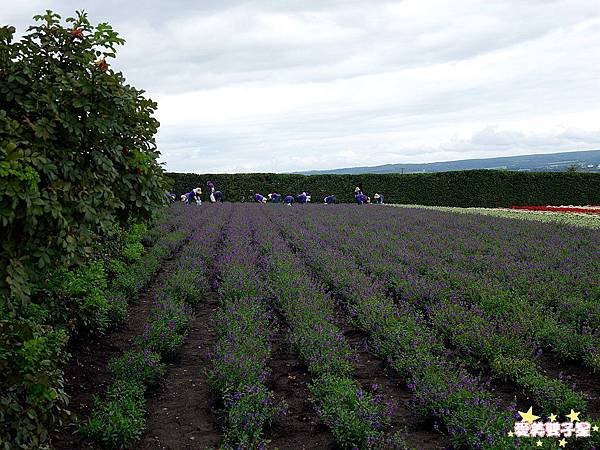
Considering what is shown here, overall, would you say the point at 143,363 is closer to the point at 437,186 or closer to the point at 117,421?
the point at 117,421

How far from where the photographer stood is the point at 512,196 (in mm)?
31000

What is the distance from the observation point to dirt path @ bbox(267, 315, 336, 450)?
13.8 ft

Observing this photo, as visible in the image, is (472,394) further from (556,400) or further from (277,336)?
(277,336)

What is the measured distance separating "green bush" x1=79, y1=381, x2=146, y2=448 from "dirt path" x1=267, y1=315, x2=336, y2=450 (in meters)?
0.99

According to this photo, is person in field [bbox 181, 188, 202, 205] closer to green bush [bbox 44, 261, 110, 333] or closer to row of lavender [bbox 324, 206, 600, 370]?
row of lavender [bbox 324, 206, 600, 370]

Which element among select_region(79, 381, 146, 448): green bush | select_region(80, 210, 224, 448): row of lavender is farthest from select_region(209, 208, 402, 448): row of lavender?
select_region(79, 381, 146, 448): green bush

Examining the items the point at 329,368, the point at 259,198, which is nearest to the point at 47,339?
the point at 329,368

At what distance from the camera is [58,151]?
3.16 meters

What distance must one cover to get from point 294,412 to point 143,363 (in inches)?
55.7

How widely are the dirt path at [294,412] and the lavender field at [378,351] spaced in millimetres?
16

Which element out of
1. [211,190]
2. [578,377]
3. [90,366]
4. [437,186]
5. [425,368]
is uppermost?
[211,190]

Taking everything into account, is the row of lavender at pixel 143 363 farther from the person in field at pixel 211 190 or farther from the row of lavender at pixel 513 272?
the person in field at pixel 211 190

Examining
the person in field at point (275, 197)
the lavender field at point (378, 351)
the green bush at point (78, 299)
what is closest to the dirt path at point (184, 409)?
the lavender field at point (378, 351)

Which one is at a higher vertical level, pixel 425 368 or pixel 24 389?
pixel 24 389
